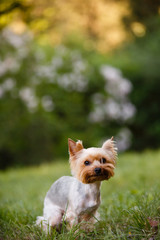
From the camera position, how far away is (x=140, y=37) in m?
15.3

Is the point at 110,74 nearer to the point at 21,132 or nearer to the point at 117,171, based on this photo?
the point at 21,132

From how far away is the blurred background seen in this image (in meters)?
11.8

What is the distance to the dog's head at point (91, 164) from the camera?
2.97 m

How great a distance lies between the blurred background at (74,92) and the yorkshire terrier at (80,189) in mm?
7908

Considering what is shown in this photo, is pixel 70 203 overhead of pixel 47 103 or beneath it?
beneath

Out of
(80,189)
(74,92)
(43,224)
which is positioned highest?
(74,92)

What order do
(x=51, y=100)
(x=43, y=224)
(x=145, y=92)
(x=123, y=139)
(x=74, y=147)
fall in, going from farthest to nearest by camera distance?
(x=145, y=92) < (x=123, y=139) < (x=51, y=100) < (x=43, y=224) < (x=74, y=147)

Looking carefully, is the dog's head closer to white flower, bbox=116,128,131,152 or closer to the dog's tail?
the dog's tail

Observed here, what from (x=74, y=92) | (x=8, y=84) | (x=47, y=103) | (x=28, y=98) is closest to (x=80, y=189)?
(x=28, y=98)

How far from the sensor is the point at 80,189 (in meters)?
3.17

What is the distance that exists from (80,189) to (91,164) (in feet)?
1.03

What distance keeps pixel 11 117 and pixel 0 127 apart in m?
0.52

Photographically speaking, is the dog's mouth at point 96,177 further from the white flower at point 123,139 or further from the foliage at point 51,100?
the white flower at point 123,139

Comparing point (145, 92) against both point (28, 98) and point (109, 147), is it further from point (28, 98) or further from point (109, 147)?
point (109, 147)
